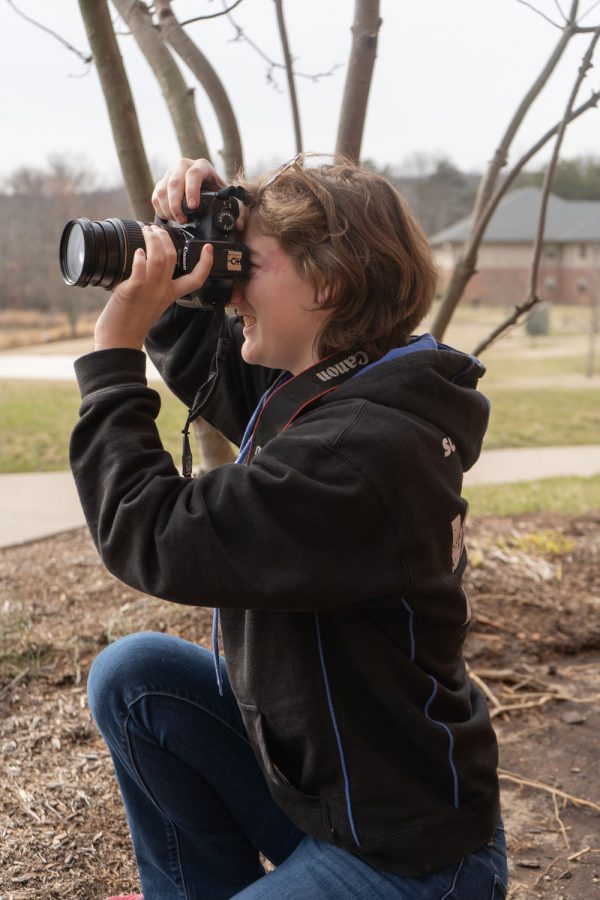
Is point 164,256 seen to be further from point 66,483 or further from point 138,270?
point 66,483

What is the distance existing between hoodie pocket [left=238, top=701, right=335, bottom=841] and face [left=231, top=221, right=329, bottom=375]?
571 millimetres

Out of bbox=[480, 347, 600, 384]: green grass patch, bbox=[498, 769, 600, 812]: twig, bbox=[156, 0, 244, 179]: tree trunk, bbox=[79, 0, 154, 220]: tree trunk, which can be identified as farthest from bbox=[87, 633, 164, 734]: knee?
bbox=[480, 347, 600, 384]: green grass patch

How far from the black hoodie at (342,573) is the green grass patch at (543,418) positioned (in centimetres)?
717

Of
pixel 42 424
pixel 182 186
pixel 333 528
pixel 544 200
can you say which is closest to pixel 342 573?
pixel 333 528

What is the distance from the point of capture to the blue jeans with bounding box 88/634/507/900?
170 cm

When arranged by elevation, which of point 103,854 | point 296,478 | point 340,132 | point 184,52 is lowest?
point 103,854

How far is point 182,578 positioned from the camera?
135cm

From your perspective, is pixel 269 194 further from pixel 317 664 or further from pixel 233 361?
pixel 317 664

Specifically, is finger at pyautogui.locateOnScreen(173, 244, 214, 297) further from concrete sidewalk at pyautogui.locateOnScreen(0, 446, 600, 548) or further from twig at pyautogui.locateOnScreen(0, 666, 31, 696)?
concrete sidewalk at pyautogui.locateOnScreen(0, 446, 600, 548)

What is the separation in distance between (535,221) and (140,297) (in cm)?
4103

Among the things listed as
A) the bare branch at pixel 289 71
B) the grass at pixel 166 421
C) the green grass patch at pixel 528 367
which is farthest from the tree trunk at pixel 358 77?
the green grass patch at pixel 528 367

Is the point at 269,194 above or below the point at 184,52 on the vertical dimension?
below

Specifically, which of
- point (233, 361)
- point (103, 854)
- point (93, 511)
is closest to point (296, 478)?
point (93, 511)

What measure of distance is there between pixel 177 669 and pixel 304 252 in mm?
772
